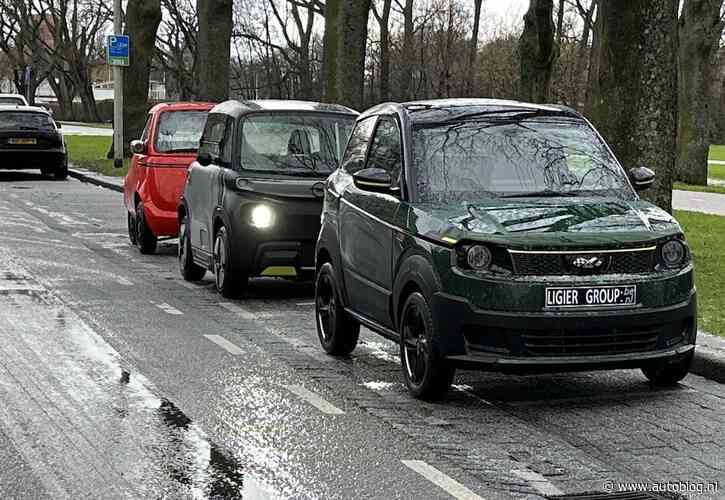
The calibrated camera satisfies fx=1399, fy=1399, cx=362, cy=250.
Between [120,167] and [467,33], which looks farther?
[467,33]

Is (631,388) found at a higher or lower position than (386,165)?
lower

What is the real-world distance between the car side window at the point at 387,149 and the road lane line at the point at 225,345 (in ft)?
5.41

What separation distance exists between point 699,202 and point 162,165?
43.7 ft

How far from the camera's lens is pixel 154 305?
12531mm

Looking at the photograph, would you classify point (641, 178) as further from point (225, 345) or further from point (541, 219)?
point (225, 345)

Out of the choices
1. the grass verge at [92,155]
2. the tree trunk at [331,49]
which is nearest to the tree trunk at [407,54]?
the grass verge at [92,155]

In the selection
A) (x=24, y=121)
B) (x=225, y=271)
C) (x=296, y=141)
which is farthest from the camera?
(x=24, y=121)

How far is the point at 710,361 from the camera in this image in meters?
9.20

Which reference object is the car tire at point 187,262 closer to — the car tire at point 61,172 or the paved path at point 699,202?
the paved path at point 699,202

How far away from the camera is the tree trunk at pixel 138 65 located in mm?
37000

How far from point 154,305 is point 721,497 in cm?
723

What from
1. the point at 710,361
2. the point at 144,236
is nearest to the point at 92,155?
the point at 144,236

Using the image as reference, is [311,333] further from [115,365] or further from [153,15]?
[153,15]

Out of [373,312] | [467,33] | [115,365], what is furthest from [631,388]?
[467,33]
